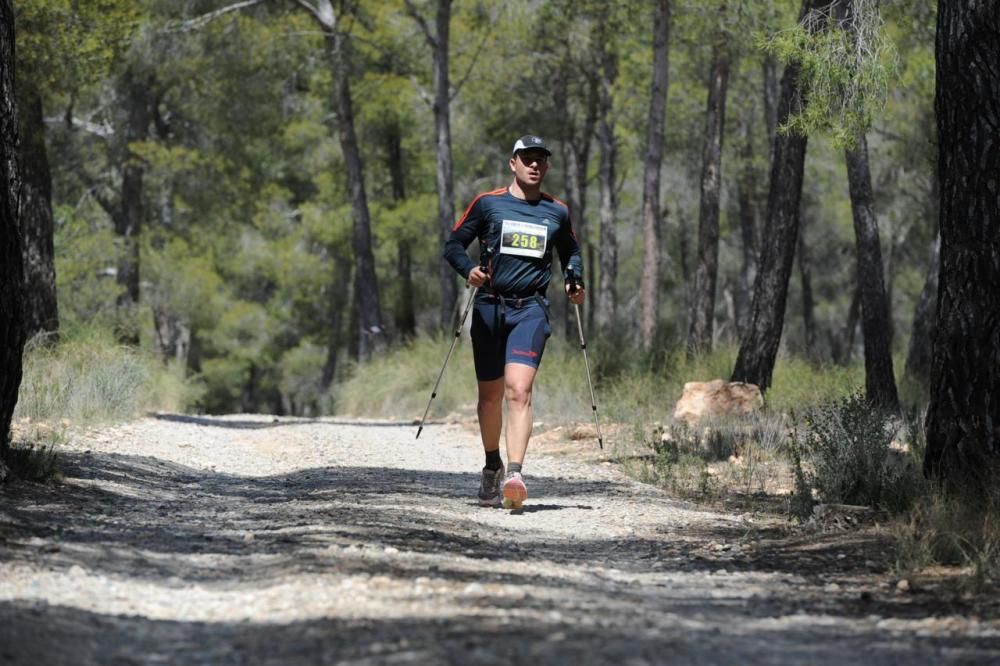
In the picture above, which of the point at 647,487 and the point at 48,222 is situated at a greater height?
the point at 48,222

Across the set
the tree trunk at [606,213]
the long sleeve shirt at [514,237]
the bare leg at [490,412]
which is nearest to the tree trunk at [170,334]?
the tree trunk at [606,213]

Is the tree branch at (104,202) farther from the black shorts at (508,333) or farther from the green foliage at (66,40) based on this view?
the black shorts at (508,333)

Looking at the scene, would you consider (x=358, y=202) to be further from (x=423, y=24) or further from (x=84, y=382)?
(x=84, y=382)

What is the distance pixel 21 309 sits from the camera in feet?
31.4

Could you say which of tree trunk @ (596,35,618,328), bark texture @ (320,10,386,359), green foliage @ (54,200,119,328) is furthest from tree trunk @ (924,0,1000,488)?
green foliage @ (54,200,119,328)

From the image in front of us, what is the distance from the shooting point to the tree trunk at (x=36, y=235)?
1955 centimetres

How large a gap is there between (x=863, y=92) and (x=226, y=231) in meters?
35.7

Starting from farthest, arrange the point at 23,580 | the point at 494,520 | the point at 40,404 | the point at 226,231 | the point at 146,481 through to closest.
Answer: the point at 226,231, the point at 40,404, the point at 146,481, the point at 494,520, the point at 23,580

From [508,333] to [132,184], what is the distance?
28042 mm

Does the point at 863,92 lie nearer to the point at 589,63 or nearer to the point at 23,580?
the point at 23,580

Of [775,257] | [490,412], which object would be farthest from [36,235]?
[490,412]

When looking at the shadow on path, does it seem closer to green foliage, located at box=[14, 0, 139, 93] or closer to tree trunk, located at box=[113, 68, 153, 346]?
green foliage, located at box=[14, 0, 139, 93]

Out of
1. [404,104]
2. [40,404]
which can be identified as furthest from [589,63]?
[40,404]

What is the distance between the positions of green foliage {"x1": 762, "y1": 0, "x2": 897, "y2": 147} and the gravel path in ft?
12.0
